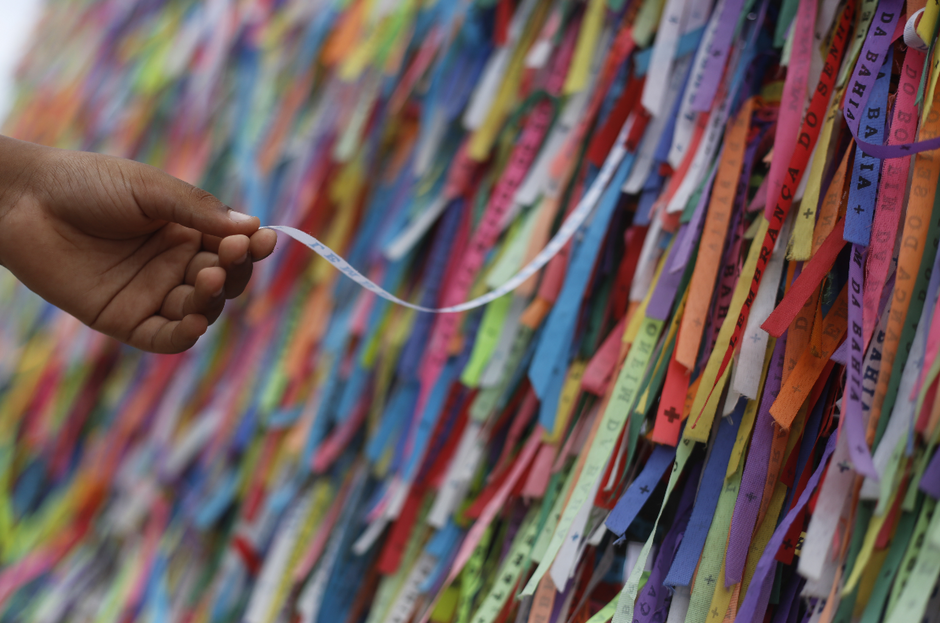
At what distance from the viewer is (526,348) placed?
0.75 m

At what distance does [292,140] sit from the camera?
1.15 metres

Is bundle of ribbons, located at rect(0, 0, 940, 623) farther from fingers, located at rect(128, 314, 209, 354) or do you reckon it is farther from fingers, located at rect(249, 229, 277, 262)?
fingers, located at rect(128, 314, 209, 354)

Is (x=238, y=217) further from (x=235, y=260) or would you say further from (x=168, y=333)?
(x=168, y=333)

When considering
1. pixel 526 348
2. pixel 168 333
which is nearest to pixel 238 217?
pixel 168 333

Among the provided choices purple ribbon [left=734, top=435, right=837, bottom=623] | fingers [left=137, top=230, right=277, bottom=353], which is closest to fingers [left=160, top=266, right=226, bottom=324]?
fingers [left=137, top=230, right=277, bottom=353]

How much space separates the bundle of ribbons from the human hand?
3.8 inches

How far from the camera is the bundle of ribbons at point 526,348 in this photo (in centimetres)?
50

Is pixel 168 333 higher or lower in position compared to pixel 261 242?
lower

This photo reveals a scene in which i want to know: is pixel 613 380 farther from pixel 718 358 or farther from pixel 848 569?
pixel 848 569

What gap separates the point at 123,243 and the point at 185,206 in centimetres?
14

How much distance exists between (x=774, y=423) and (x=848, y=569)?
0.38 ft

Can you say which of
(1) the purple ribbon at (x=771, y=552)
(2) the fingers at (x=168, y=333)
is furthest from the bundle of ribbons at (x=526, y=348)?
(2) the fingers at (x=168, y=333)

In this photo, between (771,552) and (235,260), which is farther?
(235,260)

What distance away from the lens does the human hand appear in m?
0.61
